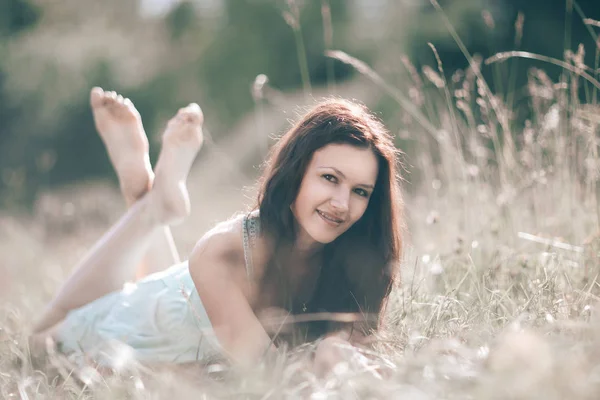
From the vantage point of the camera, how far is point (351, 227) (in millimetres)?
2096

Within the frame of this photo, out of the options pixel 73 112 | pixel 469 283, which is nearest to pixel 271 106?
pixel 73 112

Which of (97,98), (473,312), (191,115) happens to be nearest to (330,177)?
(473,312)

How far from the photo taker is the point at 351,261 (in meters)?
2.07

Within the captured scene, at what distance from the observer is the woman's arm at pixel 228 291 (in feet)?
5.92

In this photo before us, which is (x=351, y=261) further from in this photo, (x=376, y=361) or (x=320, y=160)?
(x=376, y=361)

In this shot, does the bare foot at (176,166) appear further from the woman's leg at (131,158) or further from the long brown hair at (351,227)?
the long brown hair at (351,227)

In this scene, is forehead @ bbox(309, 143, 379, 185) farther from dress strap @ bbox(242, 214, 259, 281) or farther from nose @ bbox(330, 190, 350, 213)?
dress strap @ bbox(242, 214, 259, 281)

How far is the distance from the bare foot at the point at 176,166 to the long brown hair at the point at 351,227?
0.49 m

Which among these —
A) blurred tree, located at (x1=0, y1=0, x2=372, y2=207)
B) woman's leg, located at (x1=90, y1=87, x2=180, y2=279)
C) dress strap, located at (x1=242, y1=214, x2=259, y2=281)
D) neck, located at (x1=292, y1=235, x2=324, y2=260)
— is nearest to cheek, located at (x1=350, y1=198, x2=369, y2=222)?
neck, located at (x1=292, y1=235, x2=324, y2=260)

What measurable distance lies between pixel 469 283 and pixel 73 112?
7.09 meters

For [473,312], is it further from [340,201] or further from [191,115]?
[191,115]

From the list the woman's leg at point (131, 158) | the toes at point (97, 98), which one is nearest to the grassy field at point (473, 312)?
the woman's leg at point (131, 158)

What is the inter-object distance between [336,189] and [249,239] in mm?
319

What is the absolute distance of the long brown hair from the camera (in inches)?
77.7
